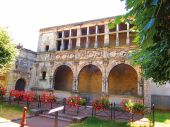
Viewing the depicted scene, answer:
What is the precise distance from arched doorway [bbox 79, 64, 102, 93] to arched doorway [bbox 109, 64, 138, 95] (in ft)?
5.33

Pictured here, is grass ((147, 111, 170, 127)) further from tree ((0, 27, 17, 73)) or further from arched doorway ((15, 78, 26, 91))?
arched doorway ((15, 78, 26, 91))

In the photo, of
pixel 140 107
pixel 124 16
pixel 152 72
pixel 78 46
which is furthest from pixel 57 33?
pixel 124 16

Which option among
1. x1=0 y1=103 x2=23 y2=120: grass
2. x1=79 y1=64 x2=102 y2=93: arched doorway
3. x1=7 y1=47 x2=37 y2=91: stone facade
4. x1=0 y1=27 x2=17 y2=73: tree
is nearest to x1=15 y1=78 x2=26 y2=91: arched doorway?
x1=7 y1=47 x2=37 y2=91: stone facade

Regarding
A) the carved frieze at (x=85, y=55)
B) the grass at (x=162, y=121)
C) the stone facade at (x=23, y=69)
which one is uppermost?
the carved frieze at (x=85, y=55)

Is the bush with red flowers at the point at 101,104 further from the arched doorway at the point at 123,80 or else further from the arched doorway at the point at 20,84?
the arched doorway at the point at 20,84

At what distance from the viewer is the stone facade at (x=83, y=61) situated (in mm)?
19156

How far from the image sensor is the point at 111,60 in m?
18.8

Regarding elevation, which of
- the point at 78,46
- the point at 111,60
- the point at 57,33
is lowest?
the point at 111,60

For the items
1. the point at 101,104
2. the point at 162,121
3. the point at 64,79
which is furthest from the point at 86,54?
the point at 162,121

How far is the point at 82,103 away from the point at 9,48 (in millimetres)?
7401

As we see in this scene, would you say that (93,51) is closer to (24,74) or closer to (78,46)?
(78,46)

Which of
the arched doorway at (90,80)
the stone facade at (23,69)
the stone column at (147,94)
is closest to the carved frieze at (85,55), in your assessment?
the stone facade at (23,69)

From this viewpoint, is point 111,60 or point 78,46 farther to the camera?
point 78,46

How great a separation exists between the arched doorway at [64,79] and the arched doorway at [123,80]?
17.1ft
